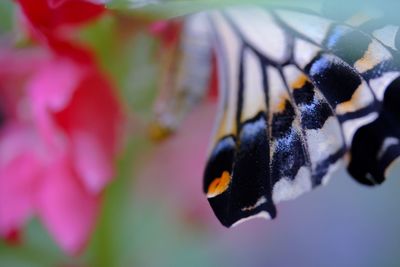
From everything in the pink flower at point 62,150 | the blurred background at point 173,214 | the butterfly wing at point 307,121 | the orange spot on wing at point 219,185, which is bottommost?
the blurred background at point 173,214

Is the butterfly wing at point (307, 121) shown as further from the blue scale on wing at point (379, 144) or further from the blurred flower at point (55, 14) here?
the blurred flower at point (55, 14)

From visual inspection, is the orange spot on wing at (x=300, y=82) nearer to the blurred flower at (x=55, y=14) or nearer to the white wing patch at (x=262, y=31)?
the white wing patch at (x=262, y=31)

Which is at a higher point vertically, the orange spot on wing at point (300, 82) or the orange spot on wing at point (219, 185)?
the orange spot on wing at point (300, 82)

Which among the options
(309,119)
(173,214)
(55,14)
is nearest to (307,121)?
(309,119)

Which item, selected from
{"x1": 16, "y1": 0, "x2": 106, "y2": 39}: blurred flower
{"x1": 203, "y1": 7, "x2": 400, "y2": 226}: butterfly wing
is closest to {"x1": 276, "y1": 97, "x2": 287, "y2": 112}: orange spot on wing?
{"x1": 203, "y1": 7, "x2": 400, "y2": 226}: butterfly wing

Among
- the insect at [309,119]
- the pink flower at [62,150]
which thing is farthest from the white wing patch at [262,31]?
the pink flower at [62,150]

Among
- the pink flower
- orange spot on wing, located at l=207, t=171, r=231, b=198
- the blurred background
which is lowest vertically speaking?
the blurred background

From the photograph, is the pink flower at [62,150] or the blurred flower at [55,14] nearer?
the blurred flower at [55,14]

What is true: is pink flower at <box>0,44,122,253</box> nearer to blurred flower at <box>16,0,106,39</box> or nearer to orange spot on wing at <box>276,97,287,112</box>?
blurred flower at <box>16,0,106,39</box>

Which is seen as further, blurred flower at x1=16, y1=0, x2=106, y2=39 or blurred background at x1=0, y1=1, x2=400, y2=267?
blurred background at x1=0, y1=1, x2=400, y2=267

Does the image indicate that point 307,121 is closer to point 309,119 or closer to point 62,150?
point 309,119
